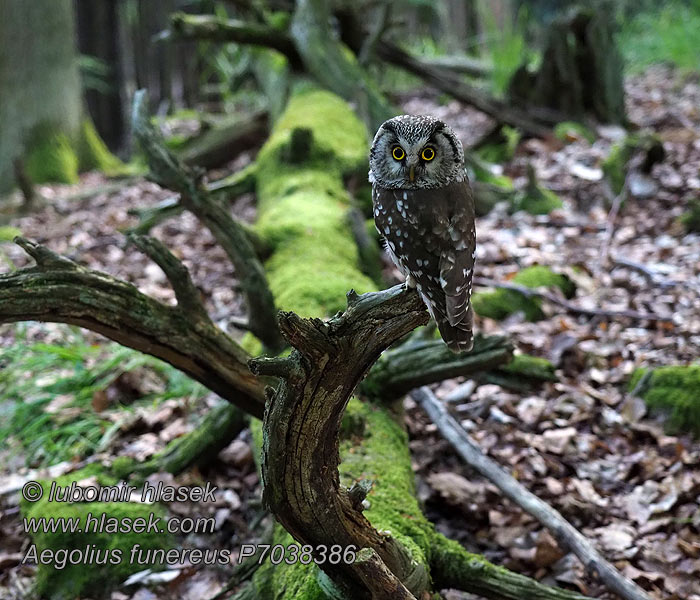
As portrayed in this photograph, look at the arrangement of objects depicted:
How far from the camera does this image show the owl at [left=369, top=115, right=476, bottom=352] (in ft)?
8.22

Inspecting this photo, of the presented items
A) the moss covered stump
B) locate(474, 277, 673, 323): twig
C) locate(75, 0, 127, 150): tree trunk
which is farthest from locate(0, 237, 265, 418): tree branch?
locate(75, 0, 127, 150): tree trunk

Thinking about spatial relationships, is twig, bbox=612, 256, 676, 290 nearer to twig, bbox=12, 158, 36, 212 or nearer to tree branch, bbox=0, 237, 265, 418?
tree branch, bbox=0, 237, 265, 418

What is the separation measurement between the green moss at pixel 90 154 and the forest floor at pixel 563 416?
106 inches

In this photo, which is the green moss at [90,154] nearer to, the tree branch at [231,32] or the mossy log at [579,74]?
the tree branch at [231,32]

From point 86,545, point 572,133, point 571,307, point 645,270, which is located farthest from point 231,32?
point 86,545

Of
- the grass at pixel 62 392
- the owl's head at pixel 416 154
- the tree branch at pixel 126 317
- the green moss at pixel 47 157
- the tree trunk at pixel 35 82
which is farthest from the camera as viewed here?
the green moss at pixel 47 157

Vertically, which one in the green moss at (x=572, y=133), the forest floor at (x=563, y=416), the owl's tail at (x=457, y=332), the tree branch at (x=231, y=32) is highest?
the tree branch at (x=231, y=32)

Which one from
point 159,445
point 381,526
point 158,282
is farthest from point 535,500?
point 158,282

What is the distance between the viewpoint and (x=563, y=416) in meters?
4.09

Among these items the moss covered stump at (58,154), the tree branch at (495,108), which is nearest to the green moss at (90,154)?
the moss covered stump at (58,154)

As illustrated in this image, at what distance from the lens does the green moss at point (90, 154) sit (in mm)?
9742

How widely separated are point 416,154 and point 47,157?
8.16 meters

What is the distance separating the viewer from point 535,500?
3.10 metres

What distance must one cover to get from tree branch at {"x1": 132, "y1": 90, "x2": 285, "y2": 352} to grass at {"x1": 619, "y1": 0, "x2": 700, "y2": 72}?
8204mm
